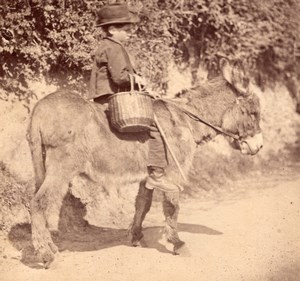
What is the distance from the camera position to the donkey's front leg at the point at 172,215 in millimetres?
6469

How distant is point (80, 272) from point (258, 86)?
7811 mm

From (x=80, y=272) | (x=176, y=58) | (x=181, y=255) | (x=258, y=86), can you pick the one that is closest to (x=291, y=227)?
(x=181, y=255)

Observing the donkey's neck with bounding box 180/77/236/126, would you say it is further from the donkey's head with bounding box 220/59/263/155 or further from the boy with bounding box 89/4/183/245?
the boy with bounding box 89/4/183/245

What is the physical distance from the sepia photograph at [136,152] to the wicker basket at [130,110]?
0.02 metres

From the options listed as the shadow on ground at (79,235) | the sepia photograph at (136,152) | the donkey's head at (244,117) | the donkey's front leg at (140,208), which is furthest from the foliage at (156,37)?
the donkey's head at (244,117)

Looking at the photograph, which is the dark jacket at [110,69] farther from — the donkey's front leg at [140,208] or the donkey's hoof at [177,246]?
the donkey's hoof at [177,246]

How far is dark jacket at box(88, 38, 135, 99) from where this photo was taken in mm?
5918

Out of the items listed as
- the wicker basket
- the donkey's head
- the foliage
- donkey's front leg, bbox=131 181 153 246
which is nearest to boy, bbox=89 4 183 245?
donkey's front leg, bbox=131 181 153 246

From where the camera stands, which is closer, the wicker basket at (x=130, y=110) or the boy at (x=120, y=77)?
the wicker basket at (x=130, y=110)

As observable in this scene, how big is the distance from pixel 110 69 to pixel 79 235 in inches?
111

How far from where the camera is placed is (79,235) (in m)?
7.51

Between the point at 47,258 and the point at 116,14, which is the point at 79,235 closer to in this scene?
the point at 47,258

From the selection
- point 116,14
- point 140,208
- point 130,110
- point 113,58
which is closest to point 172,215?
point 140,208

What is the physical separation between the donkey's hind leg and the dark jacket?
4.06 ft
